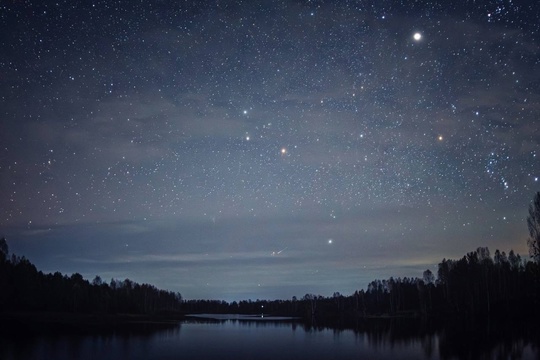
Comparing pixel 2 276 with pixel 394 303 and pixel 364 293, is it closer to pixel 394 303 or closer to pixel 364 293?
pixel 394 303

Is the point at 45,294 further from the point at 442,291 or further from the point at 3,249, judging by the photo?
the point at 442,291

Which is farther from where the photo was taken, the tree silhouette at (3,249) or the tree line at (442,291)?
the tree silhouette at (3,249)

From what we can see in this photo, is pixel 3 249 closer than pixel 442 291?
Yes

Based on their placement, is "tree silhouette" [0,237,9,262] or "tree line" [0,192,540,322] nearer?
"tree line" [0,192,540,322]

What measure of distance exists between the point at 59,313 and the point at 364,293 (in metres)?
129

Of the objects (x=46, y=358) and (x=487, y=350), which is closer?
(x=46, y=358)

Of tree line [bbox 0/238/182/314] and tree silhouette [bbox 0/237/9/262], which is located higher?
tree silhouette [bbox 0/237/9/262]

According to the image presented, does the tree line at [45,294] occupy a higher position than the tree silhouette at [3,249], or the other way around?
the tree silhouette at [3,249]

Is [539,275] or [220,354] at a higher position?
[539,275]

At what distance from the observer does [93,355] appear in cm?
3231

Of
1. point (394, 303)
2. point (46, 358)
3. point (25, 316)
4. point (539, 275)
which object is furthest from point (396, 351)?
point (394, 303)

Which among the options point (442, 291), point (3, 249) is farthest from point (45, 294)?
point (442, 291)

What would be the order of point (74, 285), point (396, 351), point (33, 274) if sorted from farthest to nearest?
point (74, 285), point (33, 274), point (396, 351)

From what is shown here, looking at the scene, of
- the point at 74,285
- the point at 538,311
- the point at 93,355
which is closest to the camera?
the point at 93,355
